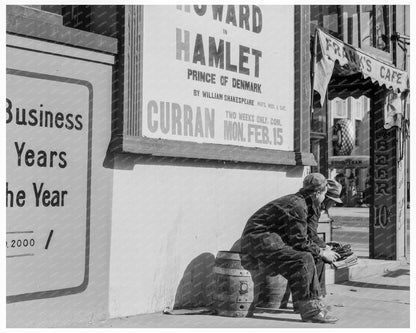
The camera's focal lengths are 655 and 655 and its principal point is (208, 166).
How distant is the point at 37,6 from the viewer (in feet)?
20.8

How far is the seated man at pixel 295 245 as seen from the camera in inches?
247

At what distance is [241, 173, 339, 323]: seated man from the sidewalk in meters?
0.25

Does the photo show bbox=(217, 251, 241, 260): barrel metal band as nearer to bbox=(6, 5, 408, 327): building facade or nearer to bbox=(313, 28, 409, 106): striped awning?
bbox=(6, 5, 408, 327): building facade

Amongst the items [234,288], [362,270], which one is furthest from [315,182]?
[362,270]

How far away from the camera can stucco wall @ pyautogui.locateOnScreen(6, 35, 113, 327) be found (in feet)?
18.0

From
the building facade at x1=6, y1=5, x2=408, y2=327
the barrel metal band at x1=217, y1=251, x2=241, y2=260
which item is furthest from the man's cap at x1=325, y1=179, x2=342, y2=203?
the barrel metal band at x1=217, y1=251, x2=241, y2=260

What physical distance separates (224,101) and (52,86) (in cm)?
233

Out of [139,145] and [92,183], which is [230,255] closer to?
[139,145]

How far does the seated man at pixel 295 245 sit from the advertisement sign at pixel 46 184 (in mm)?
1763

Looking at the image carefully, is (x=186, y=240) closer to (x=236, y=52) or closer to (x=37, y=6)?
(x=236, y=52)

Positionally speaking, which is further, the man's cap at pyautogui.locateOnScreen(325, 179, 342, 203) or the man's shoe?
the man's cap at pyautogui.locateOnScreen(325, 179, 342, 203)

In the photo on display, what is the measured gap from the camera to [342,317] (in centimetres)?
673

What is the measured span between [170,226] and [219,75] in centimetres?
183

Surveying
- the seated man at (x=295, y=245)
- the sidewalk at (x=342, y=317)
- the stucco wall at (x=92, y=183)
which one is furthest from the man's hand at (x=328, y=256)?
the stucco wall at (x=92, y=183)
